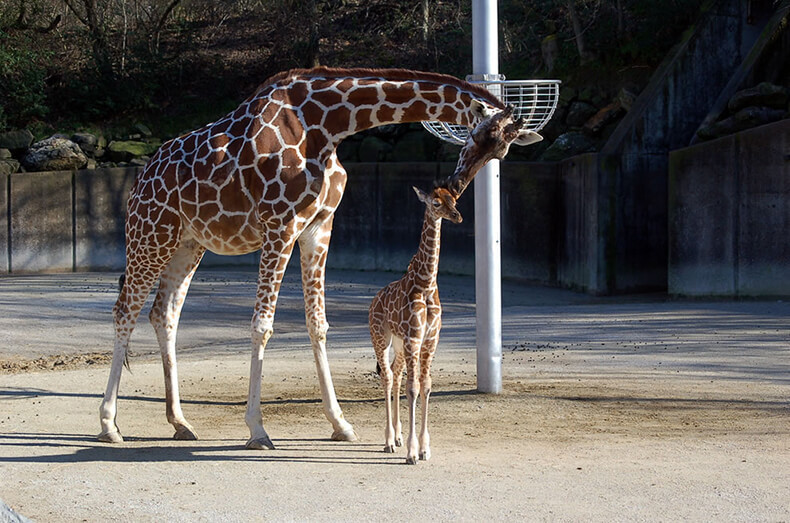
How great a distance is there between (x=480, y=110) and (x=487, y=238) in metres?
2.10

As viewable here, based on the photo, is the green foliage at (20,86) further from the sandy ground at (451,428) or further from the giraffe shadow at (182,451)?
the giraffe shadow at (182,451)

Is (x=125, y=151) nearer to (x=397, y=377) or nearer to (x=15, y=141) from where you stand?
(x=15, y=141)

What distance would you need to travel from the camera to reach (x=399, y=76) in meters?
6.88

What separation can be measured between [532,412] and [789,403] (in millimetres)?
2012

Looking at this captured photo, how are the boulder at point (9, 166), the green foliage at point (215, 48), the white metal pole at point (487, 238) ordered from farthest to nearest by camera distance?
the green foliage at point (215, 48)
the boulder at point (9, 166)
the white metal pole at point (487, 238)

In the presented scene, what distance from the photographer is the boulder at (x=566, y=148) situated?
61.9 ft

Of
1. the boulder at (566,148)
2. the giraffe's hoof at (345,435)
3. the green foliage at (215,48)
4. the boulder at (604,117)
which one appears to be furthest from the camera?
the green foliage at (215,48)

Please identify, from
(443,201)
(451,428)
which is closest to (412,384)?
(443,201)

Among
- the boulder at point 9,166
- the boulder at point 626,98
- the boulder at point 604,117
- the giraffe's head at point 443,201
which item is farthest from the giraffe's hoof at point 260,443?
the boulder at point 9,166

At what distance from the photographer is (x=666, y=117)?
671 inches

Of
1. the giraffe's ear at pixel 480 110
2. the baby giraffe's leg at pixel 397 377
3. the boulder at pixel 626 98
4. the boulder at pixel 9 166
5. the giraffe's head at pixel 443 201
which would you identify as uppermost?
the boulder at pixel 626 98

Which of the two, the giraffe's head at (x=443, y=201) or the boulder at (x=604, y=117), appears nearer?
the giraffe's head at (x=443, y=201)

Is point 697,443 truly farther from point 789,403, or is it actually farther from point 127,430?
point 127,430

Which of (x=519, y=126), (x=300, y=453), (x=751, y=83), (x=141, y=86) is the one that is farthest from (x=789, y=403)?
(x=141, y=86)
